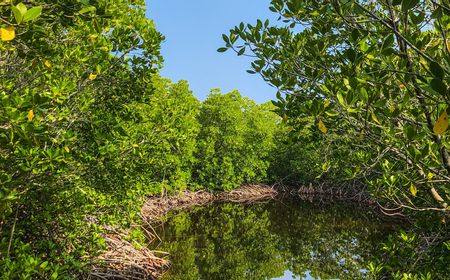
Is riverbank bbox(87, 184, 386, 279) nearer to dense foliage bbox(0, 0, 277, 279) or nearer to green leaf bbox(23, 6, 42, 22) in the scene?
dense foliage bbox(0, 0, 277, 279)

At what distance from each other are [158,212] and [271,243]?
22.8 feet

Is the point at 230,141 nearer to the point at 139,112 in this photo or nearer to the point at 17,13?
the point at 139,112

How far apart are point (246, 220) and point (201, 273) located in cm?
843

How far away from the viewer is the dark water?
10859 millimetres

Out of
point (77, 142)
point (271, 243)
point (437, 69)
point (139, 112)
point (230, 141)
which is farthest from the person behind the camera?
point (230, 141)

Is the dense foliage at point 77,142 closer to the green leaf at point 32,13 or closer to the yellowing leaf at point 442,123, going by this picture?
the green leaf at point 32,13

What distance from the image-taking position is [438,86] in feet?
4.98

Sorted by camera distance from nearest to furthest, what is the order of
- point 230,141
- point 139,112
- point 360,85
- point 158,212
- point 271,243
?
point 360,85, point 139,112, point 271,243, point 158,212, point 230,141

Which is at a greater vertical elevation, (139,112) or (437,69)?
(139,112)

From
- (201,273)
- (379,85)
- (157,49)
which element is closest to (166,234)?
(201,273)

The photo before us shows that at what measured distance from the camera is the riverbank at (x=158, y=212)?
7.95 metres

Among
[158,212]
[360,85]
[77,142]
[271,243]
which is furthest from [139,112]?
[158,212]

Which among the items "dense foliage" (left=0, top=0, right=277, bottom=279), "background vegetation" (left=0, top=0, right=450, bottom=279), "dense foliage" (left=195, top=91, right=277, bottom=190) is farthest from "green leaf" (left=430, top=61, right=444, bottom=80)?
"dense foliage" (left=195, top=91, right=277, bottom=190)

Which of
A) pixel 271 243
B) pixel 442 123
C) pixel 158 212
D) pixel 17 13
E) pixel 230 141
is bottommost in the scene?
pixel 271 243
